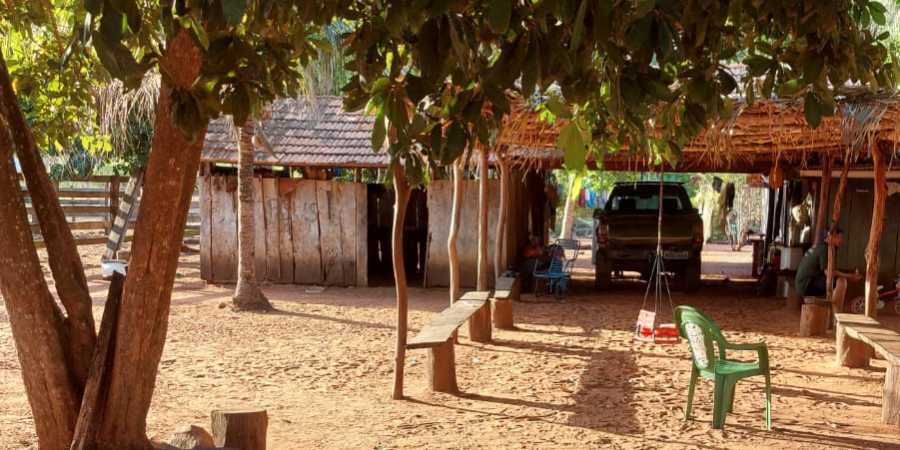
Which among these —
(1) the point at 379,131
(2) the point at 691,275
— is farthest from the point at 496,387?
(2) the point at 691,275

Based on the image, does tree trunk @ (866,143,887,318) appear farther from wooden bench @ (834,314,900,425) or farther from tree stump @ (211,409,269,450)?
tree stump @ (211,409,269,450)

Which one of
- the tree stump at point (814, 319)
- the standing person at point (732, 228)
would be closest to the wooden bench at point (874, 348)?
the tree stump at point (814, 319)

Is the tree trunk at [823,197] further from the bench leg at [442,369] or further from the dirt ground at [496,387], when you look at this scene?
the bench leg at [442,369]

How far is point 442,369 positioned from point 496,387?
64cm

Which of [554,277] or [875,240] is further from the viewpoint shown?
[554,277]

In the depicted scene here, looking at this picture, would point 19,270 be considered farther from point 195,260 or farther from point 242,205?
point 195,260

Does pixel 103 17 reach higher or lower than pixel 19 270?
higher

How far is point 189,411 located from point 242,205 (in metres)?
6.06

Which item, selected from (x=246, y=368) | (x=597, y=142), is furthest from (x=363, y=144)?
(x=597, y=142)

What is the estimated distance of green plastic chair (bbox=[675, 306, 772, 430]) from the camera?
632 centimetres

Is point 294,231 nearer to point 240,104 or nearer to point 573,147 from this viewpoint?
point 240,104

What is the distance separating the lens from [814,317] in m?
10.4

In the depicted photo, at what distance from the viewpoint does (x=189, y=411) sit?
21.9 ft

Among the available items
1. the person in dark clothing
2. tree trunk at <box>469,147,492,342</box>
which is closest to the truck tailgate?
the person in dark clothing
